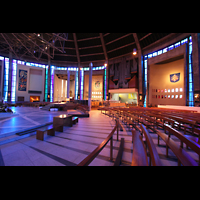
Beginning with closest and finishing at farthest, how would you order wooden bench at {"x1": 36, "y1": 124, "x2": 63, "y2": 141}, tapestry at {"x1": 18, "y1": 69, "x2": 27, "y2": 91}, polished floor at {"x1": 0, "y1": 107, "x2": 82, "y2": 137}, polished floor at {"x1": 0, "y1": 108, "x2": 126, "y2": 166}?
polished floor at {"x1": 0, "y1": 108, "x2": 126, "y2": 166}
wooden bench at {"x1": 36, "y1": 124, "x2": 63, "y2": 141}
polished floor at {"x1": 0, "y1": 107, "x2": 82, "y2": 137}
tapestry at {"x1": 18, "y1": 69, "x2": 27, "y2": 91}

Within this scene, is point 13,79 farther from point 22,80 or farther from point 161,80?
point 161,80

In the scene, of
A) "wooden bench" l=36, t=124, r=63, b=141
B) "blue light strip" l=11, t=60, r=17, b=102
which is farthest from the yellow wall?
"blue light strip" l=11, t=60, r=17, b=102

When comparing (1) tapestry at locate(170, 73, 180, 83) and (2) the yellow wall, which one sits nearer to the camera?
(1) tapestry at locate(170, 73, 180, 83)

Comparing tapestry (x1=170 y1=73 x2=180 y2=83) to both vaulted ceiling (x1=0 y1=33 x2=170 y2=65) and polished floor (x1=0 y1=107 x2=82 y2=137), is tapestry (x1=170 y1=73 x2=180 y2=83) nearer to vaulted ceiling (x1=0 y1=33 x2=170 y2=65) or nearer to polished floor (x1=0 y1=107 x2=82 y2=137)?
vaulted ceiling (x1=0 y1=33 x2=170 y2=65)

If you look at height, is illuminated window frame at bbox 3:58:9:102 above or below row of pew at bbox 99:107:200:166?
above

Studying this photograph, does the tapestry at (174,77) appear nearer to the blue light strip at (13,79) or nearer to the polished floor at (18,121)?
the polished floor at (18,121)

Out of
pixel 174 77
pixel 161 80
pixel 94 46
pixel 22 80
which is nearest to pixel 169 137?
pixel 174 77

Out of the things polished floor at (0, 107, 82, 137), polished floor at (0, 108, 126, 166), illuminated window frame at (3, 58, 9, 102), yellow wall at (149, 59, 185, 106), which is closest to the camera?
polished floor at (0, 108, 126, 166)
